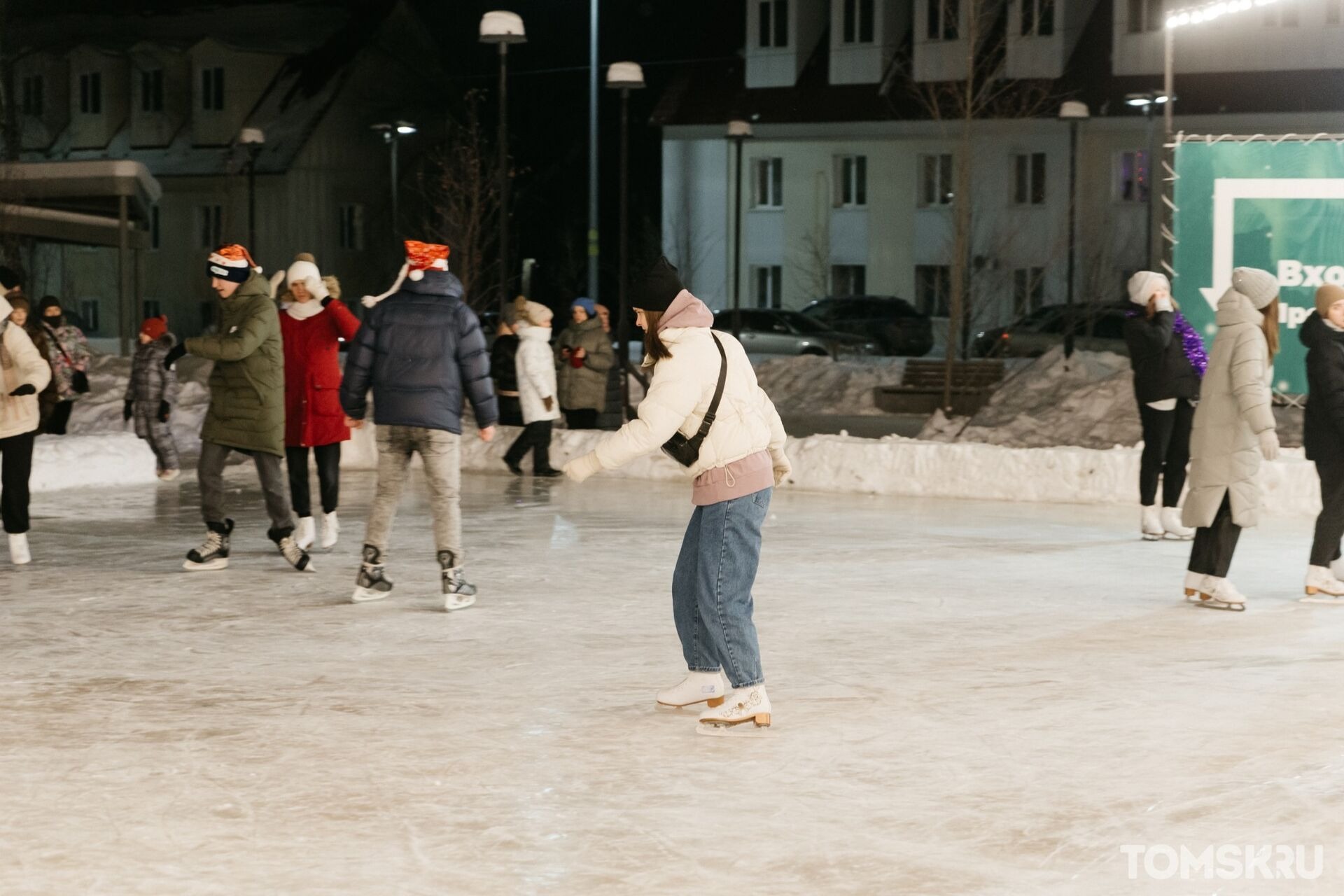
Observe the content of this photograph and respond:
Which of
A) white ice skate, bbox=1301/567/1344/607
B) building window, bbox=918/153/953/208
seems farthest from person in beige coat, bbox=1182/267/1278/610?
building window, bbox=918/153/953/208

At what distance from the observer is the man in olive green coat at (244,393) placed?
900 cm

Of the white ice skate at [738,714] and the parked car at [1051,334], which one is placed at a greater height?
the parked car at [1051,334]

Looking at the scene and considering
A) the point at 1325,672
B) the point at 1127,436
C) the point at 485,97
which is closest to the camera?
the point at 1325,672

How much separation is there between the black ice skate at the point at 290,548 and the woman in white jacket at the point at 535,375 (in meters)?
5.31

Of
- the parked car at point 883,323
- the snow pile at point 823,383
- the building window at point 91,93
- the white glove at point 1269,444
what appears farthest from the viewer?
the building window at point 91,93

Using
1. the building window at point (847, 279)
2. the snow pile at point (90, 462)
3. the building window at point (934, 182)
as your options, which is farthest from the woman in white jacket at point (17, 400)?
the building window at point (847, 279)

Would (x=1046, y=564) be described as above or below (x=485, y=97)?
below

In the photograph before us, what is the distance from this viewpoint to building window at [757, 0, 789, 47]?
132 feet

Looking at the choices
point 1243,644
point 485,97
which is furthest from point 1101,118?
point 1243,644

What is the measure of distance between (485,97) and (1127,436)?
33.7 metres

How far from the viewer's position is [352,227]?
149ft

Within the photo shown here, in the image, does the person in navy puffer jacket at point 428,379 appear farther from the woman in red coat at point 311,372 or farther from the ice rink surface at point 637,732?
the woman in red coat at point 311,372

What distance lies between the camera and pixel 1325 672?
22.8 feet

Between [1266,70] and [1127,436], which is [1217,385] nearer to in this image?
[1127,436]
